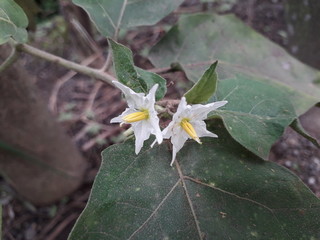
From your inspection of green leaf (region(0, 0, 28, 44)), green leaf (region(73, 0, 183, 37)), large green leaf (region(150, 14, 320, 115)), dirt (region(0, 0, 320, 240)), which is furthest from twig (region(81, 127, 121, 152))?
green leaf (region(0, 0, 28, 44))

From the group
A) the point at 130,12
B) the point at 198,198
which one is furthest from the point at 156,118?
the point at 130,12

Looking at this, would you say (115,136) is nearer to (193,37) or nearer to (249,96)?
(193,37)

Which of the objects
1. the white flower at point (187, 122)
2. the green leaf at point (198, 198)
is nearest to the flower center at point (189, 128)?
the white flower at point (187, 122)

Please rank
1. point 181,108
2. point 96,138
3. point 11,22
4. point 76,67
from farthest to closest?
point 96,138
point 76,67
point 11,22
point 181,108

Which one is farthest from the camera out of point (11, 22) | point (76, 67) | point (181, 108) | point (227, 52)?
point (227, 52)

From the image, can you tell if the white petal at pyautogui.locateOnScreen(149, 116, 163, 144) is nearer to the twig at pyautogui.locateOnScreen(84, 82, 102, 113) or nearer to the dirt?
the dirt

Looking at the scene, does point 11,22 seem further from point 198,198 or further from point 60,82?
point 60,82

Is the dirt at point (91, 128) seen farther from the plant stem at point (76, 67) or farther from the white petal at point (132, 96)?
the white petal at point (132, 96)
